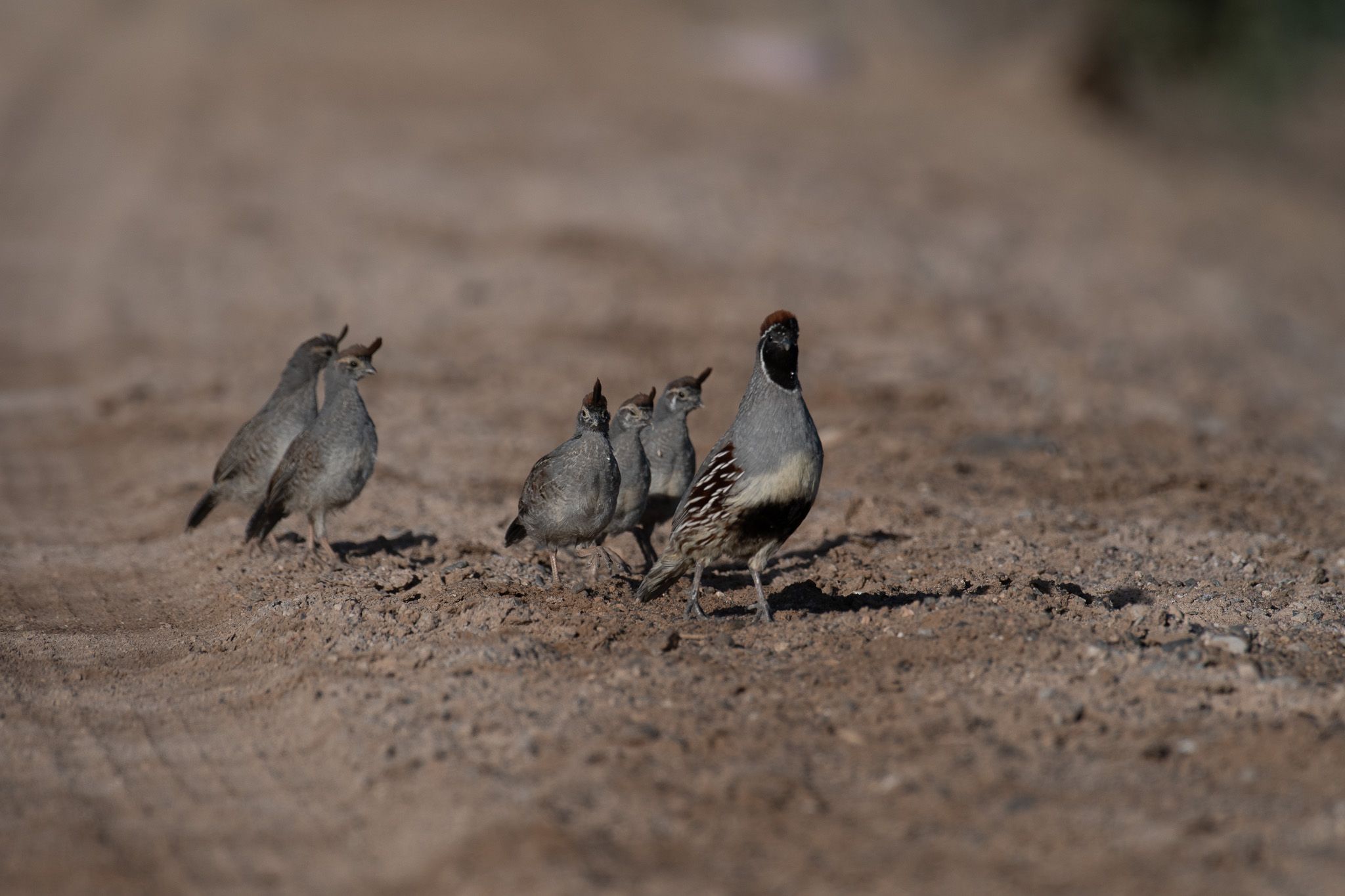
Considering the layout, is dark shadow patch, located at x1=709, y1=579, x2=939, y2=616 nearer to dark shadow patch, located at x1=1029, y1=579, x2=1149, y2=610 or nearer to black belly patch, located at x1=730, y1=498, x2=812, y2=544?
black belly patch, located at x1=730, y1=498, x2=812, y2=544

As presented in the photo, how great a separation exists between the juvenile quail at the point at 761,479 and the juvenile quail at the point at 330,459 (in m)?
2.13

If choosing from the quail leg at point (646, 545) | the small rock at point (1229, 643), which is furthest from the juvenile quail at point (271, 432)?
the small rock at point (1229, 643)

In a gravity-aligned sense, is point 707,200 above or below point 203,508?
above

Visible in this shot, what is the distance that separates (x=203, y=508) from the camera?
28.7 ft

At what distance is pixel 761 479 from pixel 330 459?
2.74 m

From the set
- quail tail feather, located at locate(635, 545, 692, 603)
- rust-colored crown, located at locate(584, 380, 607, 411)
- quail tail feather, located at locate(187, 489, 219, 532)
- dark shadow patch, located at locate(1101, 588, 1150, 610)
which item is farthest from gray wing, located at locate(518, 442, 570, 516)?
dark shadow patch, located at locate(1101, 588, 1150, 610)

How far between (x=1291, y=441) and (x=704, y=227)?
8135 millimetres

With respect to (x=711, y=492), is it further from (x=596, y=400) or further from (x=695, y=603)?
(x=596, y=400)

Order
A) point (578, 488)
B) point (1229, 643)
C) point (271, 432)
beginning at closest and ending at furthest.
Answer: point (1229, 643)
point (578, 488)
point (271, 432)

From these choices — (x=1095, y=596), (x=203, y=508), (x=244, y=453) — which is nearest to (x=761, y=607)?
(x=1095, y=596)

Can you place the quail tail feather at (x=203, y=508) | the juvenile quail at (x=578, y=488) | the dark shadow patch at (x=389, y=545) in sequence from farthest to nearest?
the quail tail feather at (x=203, y=508), the dark shadow patch at (x=389, y=545), the juvenile quail at (x=578, y=488)

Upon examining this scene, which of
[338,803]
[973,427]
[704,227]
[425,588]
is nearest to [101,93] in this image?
[704,227]

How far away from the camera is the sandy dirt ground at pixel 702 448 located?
4.87 m

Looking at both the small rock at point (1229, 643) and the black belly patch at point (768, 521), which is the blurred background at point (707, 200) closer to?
the black belly patch at point (768, 521)
